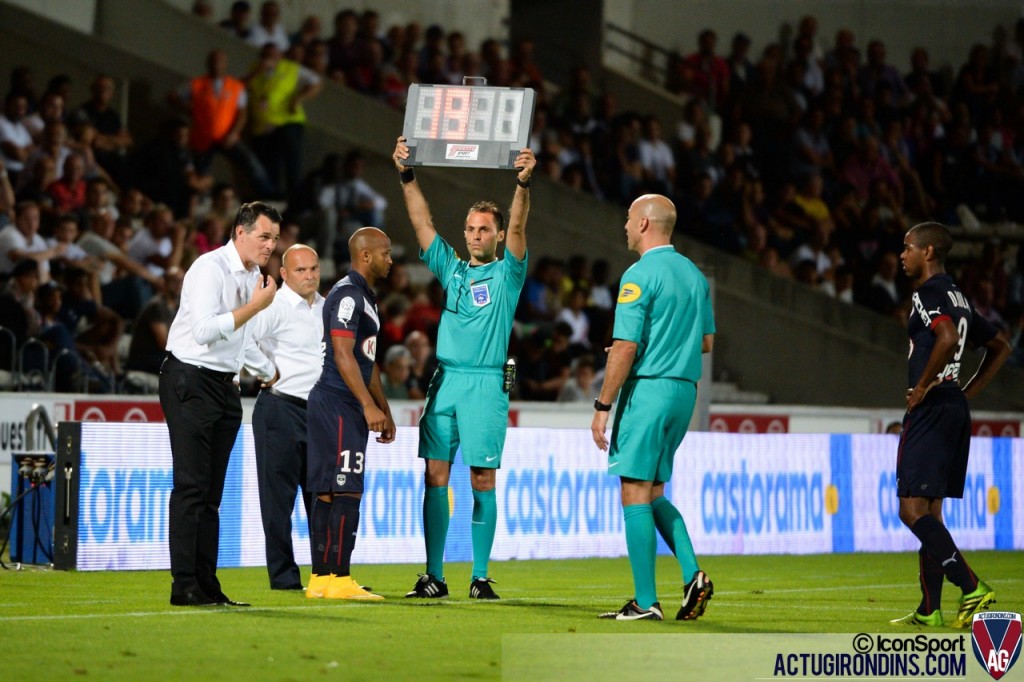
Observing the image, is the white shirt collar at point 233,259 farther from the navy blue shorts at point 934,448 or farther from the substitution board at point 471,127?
the navy blue shorts at point 934,448

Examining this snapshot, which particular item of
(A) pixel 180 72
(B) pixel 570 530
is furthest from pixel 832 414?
(A) pixel 180 72

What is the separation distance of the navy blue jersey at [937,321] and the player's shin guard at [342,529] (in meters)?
3.23

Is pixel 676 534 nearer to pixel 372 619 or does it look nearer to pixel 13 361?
pixel 372 619

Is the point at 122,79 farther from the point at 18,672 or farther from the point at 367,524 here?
the point at 18,672

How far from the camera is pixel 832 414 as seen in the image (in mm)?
19109

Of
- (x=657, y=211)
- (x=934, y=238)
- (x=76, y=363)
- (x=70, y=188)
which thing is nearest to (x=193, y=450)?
(x=657, y=211)

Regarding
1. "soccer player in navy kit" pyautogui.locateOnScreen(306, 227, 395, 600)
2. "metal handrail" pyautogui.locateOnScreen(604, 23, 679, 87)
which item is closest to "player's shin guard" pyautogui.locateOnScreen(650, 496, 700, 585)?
"soccer player in navy kit" pyautogui.locateOnScreen(306, 227, 395, 600)

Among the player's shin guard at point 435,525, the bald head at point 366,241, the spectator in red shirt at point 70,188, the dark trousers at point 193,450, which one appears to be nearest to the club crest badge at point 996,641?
the player's shin guard at point 435,525

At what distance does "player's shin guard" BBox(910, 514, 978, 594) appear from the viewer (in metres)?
9.11

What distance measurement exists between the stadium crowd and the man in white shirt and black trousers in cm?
678

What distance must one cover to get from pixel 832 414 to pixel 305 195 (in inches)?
276

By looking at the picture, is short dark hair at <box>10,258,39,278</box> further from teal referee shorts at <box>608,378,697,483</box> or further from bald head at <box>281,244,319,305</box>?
teal referee shorts at <box>608,378,697,483</box>

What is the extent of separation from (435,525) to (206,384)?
5.90 ft

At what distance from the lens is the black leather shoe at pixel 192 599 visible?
9.37 metres
